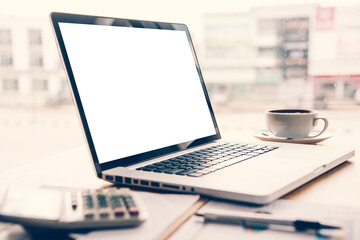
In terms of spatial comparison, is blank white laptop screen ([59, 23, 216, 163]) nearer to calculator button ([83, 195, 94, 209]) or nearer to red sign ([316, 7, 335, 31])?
calculator button ([83, 195, 94, 209])

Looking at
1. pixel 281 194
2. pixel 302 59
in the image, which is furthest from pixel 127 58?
pixel 302 59

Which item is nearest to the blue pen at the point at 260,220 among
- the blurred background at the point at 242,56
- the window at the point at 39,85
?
the blurred background at the point at 242,56

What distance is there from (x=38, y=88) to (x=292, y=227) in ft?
8.08

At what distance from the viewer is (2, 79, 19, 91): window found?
256cm

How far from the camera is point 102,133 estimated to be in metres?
0.61

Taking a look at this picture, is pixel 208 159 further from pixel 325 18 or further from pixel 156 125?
pixel 325 18

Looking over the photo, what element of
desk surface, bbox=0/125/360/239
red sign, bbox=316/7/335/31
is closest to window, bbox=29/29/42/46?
red sign, bbox=316/7/335/31

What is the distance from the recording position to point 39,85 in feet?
8.45

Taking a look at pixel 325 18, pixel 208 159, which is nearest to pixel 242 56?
pixel 325 18

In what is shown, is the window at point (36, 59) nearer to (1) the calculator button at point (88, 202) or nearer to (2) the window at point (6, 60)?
(2) the window at point (6, 60)

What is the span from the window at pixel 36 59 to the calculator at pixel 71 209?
7.45ft

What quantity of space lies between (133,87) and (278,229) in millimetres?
389

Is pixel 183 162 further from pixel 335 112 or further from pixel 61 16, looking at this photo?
pixel 335 112

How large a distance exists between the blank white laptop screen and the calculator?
0.49 ft
